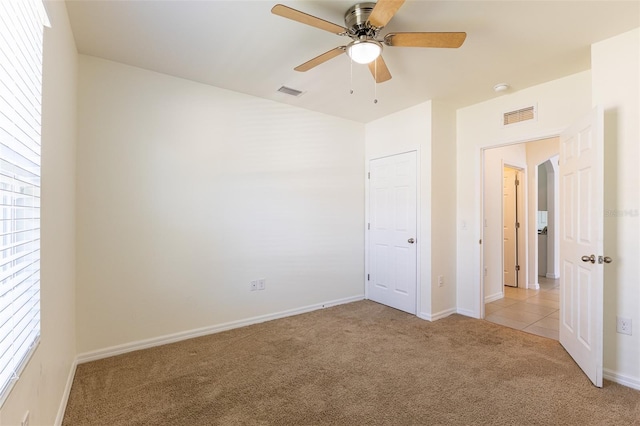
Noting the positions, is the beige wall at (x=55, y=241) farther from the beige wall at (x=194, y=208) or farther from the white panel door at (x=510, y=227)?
the white panel door at (x=510, y=227)

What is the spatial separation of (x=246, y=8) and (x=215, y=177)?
1.70 m

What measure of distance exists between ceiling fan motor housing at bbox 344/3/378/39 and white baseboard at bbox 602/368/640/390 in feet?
10.1

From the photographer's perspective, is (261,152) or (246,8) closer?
(246,8)

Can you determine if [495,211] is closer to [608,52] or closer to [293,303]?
[608,52]

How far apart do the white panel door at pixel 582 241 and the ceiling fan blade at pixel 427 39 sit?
1.26 metres

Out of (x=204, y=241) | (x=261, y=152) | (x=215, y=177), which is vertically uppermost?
(x=261, y=152)

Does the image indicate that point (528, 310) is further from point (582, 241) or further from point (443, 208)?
point (582, 241)

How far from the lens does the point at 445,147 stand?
152 inches

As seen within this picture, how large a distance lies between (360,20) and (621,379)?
10.6ft

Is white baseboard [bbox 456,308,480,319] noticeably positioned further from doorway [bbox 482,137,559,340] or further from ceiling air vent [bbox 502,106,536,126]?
ceiling air vent [bbox 502,106,536,126]

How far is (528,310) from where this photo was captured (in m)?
4.07

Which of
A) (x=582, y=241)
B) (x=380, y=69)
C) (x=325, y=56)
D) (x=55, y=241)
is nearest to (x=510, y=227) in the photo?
(x=582, y=241)

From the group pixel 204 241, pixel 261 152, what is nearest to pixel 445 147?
pixel 261 152

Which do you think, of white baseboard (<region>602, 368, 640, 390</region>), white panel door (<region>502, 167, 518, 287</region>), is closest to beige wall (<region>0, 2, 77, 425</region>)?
white baseboard (<region>602, 368, 640, 390</region>)
